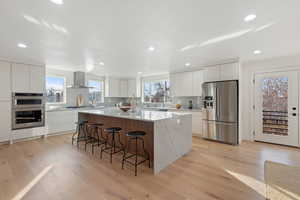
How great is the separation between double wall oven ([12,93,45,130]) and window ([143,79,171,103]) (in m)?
4.20

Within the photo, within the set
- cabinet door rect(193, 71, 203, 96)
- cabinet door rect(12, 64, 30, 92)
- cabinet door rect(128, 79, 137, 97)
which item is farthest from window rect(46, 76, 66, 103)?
cabinet door rect(193, 71, 203, 96)

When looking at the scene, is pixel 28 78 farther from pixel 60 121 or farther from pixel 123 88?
pixel 123 88

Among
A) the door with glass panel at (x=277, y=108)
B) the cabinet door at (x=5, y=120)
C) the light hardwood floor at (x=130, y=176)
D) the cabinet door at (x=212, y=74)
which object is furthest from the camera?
the cabinet door at (x=212, y=74)

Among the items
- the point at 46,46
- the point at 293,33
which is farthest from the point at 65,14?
the point at 293,33

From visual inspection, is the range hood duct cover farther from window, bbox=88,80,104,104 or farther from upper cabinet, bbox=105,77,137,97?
upper cabinet, bbox=105,77,137,97

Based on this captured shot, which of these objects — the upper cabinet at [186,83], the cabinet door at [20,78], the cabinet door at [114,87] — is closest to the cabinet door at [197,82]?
the upper cabinet at [186,83]

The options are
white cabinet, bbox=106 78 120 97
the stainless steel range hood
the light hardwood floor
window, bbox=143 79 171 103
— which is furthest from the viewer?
white cabinet, bbox=106 78 120 97

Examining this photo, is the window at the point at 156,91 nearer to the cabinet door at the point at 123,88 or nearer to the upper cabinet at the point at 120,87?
the upper cabinet at the point at 120,87

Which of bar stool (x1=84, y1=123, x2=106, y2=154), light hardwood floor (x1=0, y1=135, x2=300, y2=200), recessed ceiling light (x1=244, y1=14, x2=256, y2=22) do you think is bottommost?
light hardwood floor (x1=0, y1=135, x2=300, y2=200)

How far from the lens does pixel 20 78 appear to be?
423 cm

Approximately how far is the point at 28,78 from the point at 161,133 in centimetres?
439

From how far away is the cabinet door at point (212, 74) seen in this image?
14.4 feet

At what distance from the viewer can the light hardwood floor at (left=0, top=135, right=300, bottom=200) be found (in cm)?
194

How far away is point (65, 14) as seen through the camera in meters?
1.93
